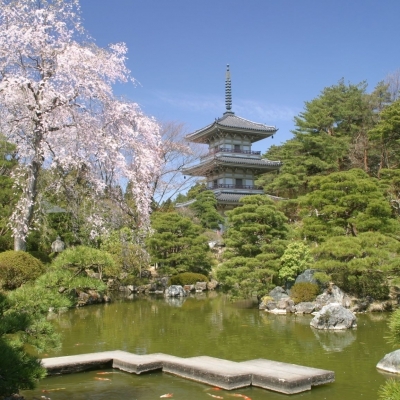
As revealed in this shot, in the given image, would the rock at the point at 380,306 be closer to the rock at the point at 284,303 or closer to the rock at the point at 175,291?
the rock at the point at 284,303

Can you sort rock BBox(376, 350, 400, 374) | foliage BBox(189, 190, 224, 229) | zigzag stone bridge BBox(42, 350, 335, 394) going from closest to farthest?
zigzag stone bridge BBox(42, 350, 335, 394)
rock BBox(376, 350, 400, 374)
foliage BBox(189, 190, 224, 229)

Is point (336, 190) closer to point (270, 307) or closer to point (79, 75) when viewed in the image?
point (270, 307)

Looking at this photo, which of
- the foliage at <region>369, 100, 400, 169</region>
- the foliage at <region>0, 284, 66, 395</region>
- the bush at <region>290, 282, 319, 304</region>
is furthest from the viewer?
the foliage at <region>369, 100, 400, 169</region>

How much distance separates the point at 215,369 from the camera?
5.40 meters

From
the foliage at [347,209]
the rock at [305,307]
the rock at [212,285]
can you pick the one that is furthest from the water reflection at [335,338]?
the rock at [212,285]

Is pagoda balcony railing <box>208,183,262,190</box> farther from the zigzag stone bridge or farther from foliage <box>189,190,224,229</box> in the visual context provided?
the zigzag stone bridge

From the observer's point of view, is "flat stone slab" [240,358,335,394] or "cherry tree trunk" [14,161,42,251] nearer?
"flat stone slab" [240,358,335,394]

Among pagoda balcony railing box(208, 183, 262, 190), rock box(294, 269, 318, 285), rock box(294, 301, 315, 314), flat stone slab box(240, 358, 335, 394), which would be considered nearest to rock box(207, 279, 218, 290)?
rock box(294, 269, 318, 285)

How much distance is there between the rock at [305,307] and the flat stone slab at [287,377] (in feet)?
19.9

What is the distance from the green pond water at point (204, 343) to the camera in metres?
5.01

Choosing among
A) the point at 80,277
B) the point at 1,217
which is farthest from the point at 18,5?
the point at 1,217

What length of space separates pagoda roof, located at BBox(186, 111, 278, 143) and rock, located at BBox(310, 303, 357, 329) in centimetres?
1830

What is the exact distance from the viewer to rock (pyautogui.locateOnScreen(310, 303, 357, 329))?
9.16 m

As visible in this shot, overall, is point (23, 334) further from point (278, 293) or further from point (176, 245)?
point (176, 245)
